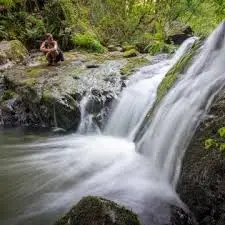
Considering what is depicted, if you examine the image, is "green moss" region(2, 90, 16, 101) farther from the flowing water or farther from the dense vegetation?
the dense vegetation

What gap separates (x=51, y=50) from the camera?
421 inches

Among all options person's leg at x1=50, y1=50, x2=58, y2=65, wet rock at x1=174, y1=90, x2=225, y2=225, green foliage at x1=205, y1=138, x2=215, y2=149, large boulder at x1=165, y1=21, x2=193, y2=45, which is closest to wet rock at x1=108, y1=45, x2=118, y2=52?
large boulder at x1=165, y1=21, x2=193, y2=45

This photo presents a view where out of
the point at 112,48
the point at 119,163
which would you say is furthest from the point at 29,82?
the point at 112,48

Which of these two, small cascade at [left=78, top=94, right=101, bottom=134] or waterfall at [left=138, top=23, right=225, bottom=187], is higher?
waterfall at [left=138, top=23, right=225, bottom=187]

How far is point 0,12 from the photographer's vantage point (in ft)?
47.3

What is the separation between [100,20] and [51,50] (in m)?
6.64

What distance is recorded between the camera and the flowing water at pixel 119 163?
448 centimetres

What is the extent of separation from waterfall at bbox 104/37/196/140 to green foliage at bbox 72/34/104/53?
4045 millimetres

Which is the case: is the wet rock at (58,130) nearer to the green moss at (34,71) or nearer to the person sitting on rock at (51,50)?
the green moss at (34,71)

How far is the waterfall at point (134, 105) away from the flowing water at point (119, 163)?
27 centimetres

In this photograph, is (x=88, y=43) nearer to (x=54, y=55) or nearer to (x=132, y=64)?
(x=54, y=55)

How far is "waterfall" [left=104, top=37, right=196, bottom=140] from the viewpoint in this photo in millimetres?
8093

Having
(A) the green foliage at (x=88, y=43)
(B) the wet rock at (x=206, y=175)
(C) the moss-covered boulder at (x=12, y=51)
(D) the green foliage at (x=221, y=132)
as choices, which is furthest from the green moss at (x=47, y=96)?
(D) the green foliage at (x=221, y=132)

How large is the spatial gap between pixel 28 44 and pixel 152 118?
894cm
